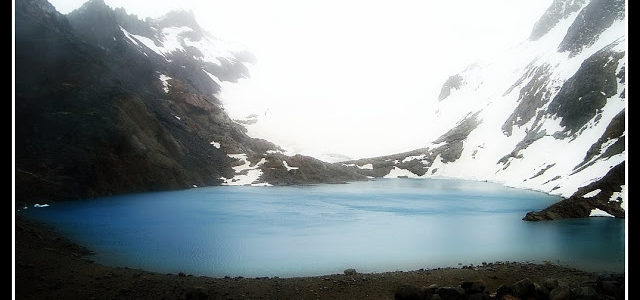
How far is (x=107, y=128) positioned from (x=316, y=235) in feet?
150

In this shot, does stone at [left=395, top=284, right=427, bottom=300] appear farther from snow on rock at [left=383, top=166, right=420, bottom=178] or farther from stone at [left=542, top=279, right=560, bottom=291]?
snow on rock at [left=383, top=166, right=420, bottom=178]

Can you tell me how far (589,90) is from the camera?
8406cm

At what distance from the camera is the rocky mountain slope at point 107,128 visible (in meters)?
53.5

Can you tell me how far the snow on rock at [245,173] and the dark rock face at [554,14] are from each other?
463ft

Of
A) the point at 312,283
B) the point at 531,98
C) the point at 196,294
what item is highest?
the point at 531,98

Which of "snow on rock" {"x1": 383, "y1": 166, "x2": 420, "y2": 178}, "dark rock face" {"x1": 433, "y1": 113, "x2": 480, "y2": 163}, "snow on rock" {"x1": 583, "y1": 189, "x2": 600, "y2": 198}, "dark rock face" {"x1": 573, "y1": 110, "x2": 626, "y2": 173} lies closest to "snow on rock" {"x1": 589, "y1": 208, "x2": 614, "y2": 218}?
"snow on rock" {"x1": 583, "y1": 189, "x2": 600, "y2": 198}

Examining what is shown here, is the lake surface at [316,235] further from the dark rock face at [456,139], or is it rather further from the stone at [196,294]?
the dark rock face at [456,139]

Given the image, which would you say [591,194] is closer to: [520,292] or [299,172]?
[520,292]

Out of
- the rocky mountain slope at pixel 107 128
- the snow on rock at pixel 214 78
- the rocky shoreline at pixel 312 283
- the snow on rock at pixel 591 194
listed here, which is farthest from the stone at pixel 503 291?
the snow on rock at pixel 214 78

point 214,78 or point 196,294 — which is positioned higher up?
point 214,78

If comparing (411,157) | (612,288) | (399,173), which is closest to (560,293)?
(612,288)

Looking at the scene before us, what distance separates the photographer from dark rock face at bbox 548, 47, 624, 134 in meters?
79.9

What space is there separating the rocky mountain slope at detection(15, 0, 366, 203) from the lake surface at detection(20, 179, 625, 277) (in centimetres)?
682
